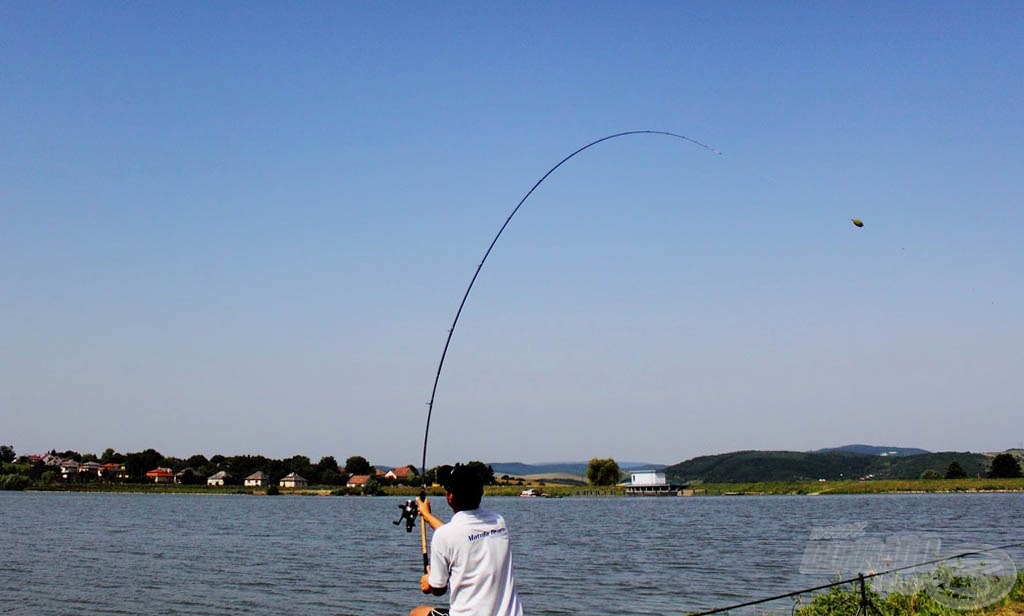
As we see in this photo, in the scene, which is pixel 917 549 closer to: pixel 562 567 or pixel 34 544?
pixel 562 567

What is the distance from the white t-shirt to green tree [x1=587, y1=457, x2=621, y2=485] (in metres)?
180

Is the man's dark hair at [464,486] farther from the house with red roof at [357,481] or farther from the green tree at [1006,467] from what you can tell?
the house with red roof at [357,481]

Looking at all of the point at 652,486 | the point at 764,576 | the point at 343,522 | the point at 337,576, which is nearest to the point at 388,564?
the point at 337,576

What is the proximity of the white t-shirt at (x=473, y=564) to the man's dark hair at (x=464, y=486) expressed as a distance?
85mm

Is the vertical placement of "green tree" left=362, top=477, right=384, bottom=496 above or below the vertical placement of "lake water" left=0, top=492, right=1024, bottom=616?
below

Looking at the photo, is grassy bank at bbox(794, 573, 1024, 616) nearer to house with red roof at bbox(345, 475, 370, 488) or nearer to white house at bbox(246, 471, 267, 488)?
house with red roof at bbox(345, 475, 370, 488)

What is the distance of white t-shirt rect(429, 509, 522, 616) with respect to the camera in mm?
6109

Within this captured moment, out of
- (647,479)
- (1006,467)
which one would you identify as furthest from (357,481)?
(1006,467)

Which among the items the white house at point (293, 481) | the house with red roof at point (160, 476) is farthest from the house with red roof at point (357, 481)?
the house with red roof at point (160, 476)

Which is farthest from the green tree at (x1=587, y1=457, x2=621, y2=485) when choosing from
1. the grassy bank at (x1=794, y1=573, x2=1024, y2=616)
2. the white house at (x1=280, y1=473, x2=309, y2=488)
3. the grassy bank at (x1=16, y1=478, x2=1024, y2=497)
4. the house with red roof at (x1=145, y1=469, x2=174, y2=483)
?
the grassy bank at (x1=794, y1=573, x2=1024, y2=616)

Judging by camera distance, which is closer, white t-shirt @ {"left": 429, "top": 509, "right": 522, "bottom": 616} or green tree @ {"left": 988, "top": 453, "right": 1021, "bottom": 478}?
white t-shirt @ {"left": 429, "top": 509, "right": 522, "bottom": 616}

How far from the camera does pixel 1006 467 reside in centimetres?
15162

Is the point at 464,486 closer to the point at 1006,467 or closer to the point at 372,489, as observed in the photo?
the point at 372,489

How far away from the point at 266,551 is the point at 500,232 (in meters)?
34.3
